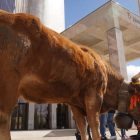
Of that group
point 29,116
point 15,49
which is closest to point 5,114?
point 15,49

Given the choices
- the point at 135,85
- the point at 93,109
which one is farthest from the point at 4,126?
the point at 135,85

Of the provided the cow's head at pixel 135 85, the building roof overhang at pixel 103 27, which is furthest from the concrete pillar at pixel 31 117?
the cow's head at pixel 135 85

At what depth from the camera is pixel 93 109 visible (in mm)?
3004

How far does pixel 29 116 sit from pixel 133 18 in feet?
53.6

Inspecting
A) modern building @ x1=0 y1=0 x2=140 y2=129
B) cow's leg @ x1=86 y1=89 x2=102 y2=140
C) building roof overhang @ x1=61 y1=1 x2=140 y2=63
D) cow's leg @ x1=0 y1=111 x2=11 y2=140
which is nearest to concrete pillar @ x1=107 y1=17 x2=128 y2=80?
modern building @ x1=0 y1=0 x2=140 y2=129

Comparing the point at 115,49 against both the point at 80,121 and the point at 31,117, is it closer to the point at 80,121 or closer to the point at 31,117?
the point at 80,121

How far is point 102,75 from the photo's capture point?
333 centimetres

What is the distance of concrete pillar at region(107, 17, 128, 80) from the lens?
1143cm

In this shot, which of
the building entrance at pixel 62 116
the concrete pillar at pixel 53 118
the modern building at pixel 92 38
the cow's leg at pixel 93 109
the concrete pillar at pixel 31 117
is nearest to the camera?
the cow's leg at pixel 93 109

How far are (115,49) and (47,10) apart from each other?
23.4 metres

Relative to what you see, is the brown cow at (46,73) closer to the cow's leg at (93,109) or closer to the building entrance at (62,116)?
the cow's leg at (93,109)

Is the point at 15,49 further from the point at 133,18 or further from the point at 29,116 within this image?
the point at 29,116

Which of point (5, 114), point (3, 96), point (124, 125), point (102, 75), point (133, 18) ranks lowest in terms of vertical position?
point (124, 125)

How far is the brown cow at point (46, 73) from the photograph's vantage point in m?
2.04
